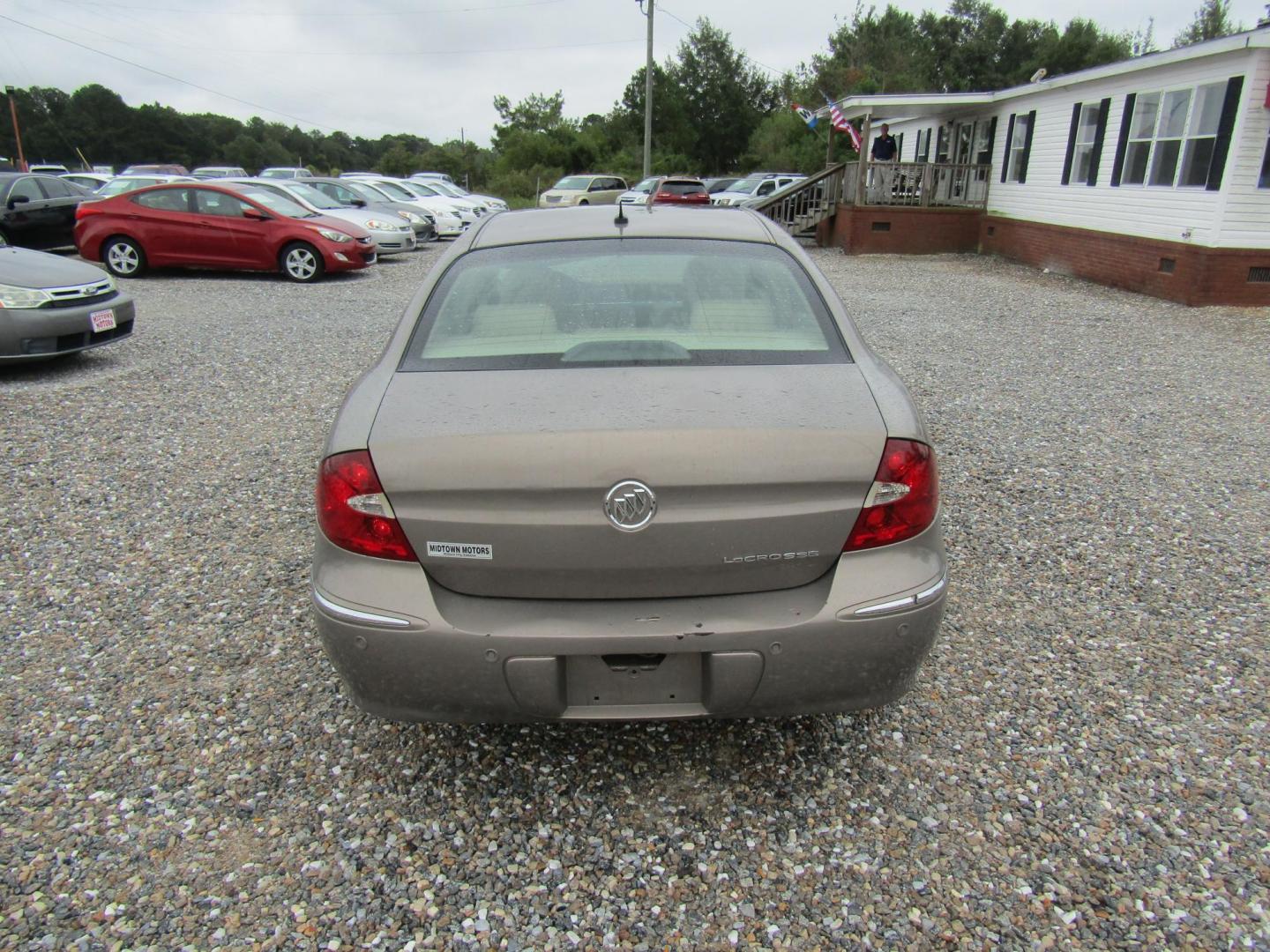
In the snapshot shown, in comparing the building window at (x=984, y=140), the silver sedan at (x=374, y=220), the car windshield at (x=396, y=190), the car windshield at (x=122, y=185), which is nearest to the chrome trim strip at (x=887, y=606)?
the silver sedan at (x=374, y=220)

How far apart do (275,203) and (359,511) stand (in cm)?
1370

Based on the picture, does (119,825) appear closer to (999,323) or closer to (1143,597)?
(1143,597)

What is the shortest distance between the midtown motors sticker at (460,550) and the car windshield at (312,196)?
16161mm

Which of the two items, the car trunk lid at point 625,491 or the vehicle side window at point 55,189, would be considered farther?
the vehicle side window at point 55,189

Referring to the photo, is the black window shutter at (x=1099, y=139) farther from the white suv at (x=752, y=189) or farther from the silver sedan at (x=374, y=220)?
the silver sedan at (x=374, y=220)

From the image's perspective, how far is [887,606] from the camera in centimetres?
228

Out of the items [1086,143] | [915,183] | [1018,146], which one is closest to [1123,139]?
[1086,143]

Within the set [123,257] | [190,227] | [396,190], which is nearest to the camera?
[190,227]

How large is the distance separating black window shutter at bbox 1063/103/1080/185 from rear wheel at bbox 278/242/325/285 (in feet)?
42.6

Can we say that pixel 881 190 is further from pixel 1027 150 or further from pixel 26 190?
pixel 26 190

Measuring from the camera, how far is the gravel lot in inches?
85.5

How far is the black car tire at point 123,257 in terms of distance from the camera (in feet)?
45.1

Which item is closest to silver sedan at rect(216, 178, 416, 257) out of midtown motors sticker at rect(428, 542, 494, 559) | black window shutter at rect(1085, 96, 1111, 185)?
black window shutter at rect(1085, 96, 1111, 185)

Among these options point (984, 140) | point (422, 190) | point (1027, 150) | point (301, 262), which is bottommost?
point (301, 262)
